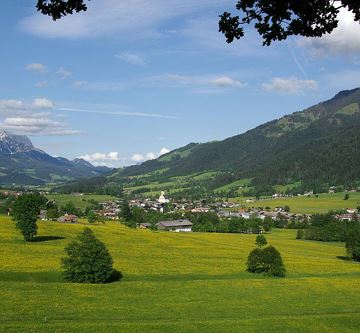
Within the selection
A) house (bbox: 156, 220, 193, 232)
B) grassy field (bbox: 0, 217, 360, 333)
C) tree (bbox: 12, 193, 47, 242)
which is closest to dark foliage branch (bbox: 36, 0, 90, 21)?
grassy field (bbox: 0, 217, 360, 333)

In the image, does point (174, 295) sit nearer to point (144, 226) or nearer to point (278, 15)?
point (278, 15)

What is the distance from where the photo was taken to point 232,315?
4431 centimetres

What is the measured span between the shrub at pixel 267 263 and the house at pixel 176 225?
90.8 m

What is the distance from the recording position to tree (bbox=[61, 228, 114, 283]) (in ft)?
190

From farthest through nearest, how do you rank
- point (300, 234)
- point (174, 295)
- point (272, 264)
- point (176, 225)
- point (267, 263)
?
point (176, 225), point (300, 234), point (272, 264), point (267, 263), point (174, 295)

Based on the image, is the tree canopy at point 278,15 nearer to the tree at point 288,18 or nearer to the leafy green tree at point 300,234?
the tree at point 288,18

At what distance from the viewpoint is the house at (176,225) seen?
163 meters

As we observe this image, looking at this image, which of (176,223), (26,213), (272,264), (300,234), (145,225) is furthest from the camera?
(176,223)

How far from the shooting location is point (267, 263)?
70438 mm

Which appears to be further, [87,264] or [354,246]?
[354,246]

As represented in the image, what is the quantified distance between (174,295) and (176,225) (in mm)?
113795

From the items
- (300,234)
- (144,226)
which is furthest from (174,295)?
(144,226)

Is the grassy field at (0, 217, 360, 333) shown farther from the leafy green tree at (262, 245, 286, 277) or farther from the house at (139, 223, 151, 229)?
the house at (139, 223, 151, 229)

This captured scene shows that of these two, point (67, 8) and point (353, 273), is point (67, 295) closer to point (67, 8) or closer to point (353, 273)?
point (67, 8)
